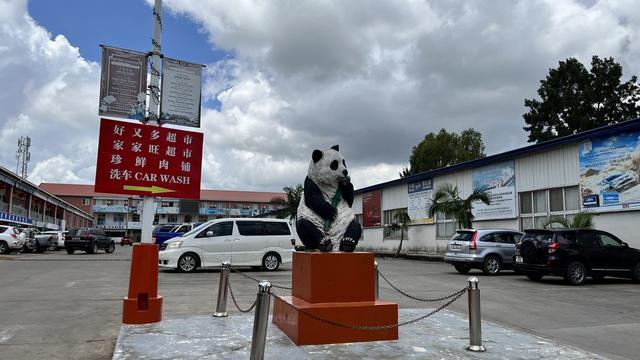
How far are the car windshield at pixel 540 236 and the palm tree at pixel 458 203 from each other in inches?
321

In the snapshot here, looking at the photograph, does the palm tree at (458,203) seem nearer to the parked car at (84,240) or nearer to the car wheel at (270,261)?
the car wheel at (270,261)

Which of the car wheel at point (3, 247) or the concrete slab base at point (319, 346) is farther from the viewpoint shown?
the car wheel at point (3, 247)

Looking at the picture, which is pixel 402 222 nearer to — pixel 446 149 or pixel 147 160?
pixel 446 149

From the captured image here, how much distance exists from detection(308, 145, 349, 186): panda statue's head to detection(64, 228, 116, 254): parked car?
1143 inches

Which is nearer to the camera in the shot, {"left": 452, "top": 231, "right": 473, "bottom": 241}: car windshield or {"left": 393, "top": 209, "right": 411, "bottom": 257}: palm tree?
{"left": 452, "top": 231, "right": 473, "bottom": 241}: car windshield

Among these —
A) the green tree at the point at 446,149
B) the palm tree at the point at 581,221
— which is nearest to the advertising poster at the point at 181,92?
the palm tree at the point at 581,221

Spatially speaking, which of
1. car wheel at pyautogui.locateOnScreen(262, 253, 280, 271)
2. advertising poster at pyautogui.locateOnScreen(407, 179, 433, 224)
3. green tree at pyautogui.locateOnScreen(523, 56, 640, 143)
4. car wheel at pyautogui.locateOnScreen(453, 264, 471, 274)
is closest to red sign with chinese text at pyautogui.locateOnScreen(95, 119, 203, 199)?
car wheel at pyautogui.locateOnScreen(262, 253, 280, 271)

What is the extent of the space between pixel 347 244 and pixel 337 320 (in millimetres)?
1008

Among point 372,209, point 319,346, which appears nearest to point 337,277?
point 319,346

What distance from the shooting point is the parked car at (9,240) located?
2961 centimetres

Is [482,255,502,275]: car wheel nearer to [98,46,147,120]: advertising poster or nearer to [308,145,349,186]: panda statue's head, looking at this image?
[308,145,349,186]: panda statue's head

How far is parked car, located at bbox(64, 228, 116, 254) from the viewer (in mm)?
32000

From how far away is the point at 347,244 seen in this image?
6785mm

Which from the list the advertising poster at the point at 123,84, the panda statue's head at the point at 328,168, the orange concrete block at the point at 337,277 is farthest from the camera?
the advertising poster at the point at 123,84
